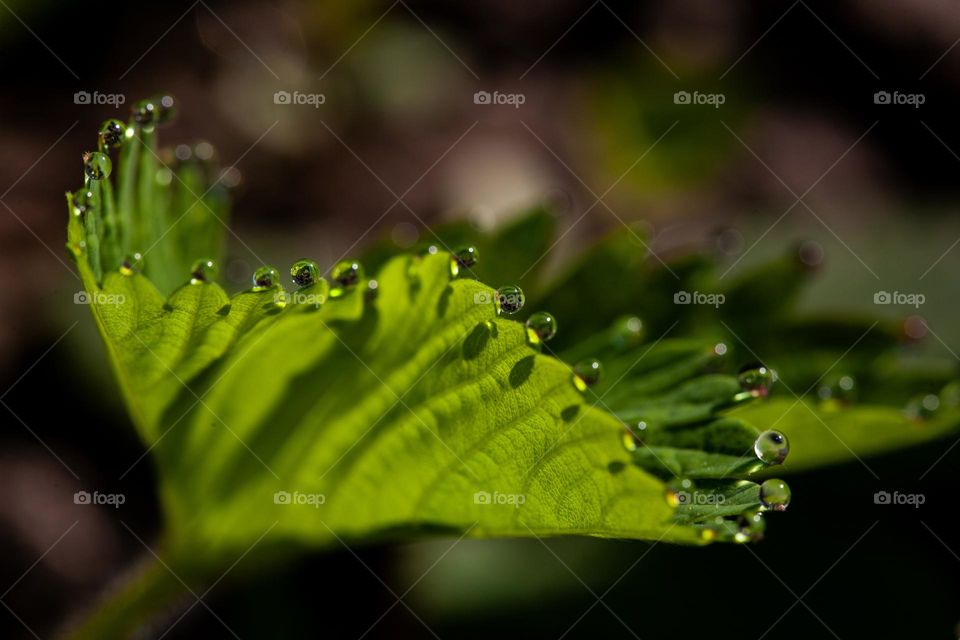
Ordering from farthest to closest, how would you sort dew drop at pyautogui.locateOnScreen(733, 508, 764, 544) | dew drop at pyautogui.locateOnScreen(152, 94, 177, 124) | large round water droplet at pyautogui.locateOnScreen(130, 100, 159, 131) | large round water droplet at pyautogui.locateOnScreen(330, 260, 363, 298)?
1. dew drop at pyautogui.locateOnScreen(152, 94, 177, 124)
2. large round water droplet at pyautogui.locateOnScreen(130, 100, 159, 131)
3. large round water droplet at pyautogui.locateOnScreen(330, 260, 363, 298)
4. dew drop at pyautogui.locateOnScreen(733, 508, 764, 544)

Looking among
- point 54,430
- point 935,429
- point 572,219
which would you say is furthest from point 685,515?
point 572,219

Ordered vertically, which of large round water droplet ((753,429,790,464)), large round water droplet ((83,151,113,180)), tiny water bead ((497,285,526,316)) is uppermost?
large round water droplet ((83,151,113,180))

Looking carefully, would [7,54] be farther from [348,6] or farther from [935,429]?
[935,429]

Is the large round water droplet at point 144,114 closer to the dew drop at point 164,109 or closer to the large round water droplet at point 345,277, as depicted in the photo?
the dew drop at point 164,109

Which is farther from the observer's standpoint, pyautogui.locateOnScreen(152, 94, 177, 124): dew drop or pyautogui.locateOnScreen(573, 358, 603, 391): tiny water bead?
pyautogui.locateOnScreen(152, 94, 177, 124): dew drop

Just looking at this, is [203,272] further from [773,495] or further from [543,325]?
[773,495]

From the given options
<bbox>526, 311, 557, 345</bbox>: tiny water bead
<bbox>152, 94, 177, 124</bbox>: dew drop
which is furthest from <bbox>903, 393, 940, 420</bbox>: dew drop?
<bbox>152, 94, 177, 124</bbox>: dew drop

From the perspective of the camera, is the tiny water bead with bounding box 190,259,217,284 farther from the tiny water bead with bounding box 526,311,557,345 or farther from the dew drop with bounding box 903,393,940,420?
the dew drop with bounding box 903,393,940,420

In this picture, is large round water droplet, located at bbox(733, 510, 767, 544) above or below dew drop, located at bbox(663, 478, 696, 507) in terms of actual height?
below
